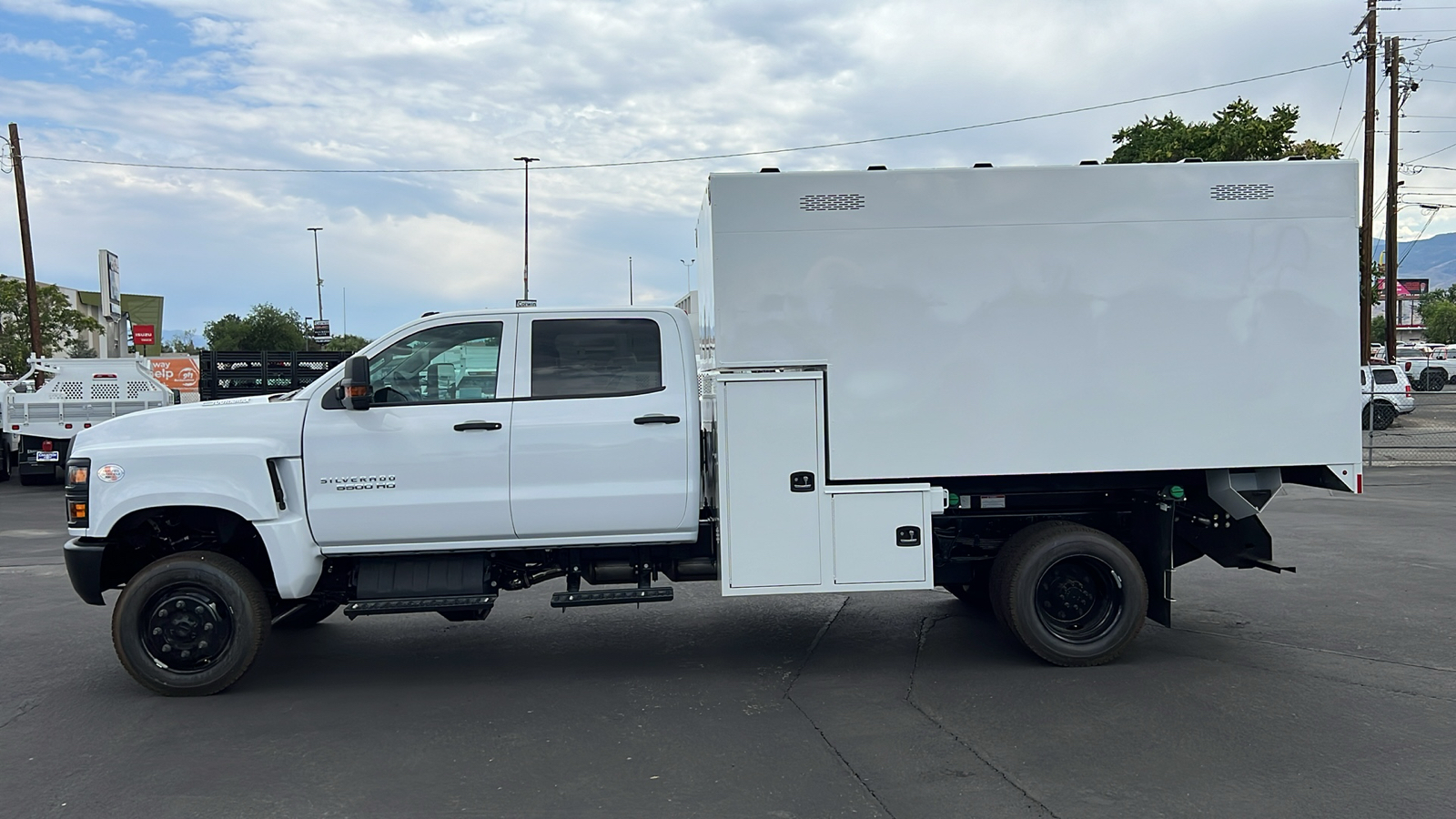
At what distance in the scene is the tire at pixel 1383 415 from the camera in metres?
24.3

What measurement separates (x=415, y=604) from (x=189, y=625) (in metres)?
1.31

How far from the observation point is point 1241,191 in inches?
254

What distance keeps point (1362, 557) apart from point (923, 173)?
673 cm

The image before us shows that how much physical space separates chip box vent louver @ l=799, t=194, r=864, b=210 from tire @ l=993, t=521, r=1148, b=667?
2.36 m

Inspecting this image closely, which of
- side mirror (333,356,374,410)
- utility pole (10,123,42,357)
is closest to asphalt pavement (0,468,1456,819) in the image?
side mirror (333,356,374,410)

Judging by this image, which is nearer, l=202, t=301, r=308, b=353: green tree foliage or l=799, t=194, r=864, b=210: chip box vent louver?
l=799, t=194, r=864, b=210: chip box vent louver

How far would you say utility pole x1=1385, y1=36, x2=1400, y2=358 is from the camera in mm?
27219

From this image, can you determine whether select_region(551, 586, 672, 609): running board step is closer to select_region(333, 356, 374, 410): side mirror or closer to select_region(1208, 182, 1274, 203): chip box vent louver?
select_region(333, 356, 374, 410): side mirror

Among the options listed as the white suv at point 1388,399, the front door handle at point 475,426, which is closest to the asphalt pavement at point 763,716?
the front door handle at point 475,426

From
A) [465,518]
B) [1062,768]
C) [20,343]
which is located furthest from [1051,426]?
[20,343]

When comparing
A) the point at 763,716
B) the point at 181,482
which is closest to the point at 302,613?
the point at 181,482

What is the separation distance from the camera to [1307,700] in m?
5.93

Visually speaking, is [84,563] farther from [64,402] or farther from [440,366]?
[64,402]

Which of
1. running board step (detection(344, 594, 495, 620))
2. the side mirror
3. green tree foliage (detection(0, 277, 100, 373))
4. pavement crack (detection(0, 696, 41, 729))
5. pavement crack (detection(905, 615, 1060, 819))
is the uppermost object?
green tree foliage (detection(0, 277, 100, 373))
